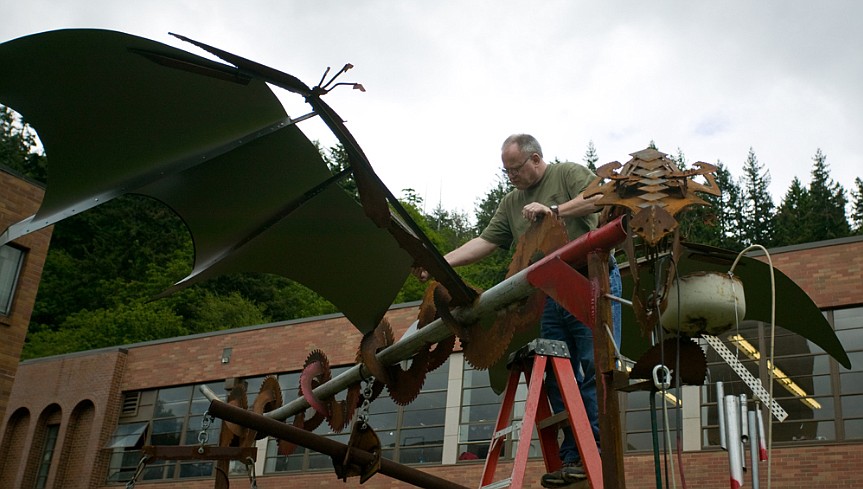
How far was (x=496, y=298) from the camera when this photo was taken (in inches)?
168

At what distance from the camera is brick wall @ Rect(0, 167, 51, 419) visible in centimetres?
1759

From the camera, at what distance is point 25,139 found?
47.9 m

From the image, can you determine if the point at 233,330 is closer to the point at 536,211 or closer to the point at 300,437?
the point at 300,437

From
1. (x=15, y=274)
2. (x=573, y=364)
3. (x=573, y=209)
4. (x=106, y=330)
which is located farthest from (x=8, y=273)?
(x=106, y=330)

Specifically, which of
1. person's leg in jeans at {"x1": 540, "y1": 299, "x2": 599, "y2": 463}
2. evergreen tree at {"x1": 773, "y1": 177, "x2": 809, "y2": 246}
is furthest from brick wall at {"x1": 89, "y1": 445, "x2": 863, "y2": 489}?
evergreen tree at {"x1": 773, "y1": 177, "x2": 809, "y2": 246}

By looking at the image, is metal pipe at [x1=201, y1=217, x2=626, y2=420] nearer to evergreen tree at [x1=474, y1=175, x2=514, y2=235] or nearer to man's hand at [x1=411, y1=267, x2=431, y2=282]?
man's hand at [x1=411, y1=267, x2=431, y2=282]

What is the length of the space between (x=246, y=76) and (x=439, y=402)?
49.8 ft

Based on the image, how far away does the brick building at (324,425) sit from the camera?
1418 cm

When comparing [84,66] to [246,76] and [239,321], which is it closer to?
[246,76]

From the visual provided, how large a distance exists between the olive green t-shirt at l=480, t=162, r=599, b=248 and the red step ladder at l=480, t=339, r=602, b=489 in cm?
79

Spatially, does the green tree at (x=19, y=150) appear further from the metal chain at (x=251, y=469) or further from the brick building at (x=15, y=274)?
the metal chain at (x=251, y=469)

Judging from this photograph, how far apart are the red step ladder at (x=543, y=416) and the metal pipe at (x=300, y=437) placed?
0.55 m

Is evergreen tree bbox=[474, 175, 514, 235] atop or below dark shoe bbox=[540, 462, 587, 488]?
atop

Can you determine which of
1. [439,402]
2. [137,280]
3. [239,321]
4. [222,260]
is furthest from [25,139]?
[222,260]
